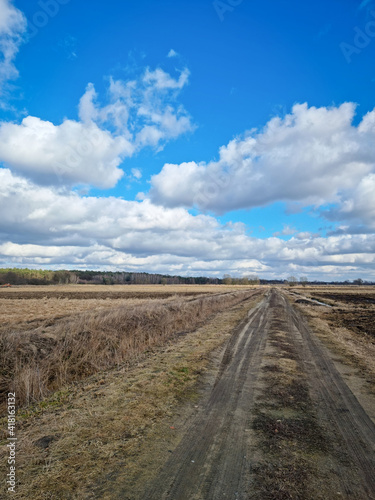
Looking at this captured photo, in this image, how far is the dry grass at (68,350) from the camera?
356 inches

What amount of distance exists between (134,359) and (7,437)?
6004 millimetres

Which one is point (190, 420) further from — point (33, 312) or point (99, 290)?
point (99, 290)

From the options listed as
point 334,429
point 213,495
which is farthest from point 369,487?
point 213,495

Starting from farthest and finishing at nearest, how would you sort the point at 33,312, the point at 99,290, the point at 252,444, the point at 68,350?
the point at 99,290
the point at 33,312
the point at 68,350
the point at 252,444

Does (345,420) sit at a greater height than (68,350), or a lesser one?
greater

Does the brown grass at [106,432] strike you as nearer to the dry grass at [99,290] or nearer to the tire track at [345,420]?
the tire track at [345,420]

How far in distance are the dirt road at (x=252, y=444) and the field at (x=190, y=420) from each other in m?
0.02

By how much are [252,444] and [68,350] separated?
9.19 meters

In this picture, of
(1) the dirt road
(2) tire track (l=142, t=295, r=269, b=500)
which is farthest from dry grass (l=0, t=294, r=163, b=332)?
(1) the dirt road

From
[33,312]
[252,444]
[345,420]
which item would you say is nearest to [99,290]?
[33,312]

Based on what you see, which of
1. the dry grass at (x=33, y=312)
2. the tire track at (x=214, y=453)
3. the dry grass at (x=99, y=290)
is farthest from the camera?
the dry grass at (x=99, y=290)

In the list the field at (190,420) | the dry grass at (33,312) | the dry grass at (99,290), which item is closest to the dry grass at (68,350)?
the field at (190,420)

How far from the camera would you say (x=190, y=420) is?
598cm

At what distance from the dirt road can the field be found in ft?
0.07
